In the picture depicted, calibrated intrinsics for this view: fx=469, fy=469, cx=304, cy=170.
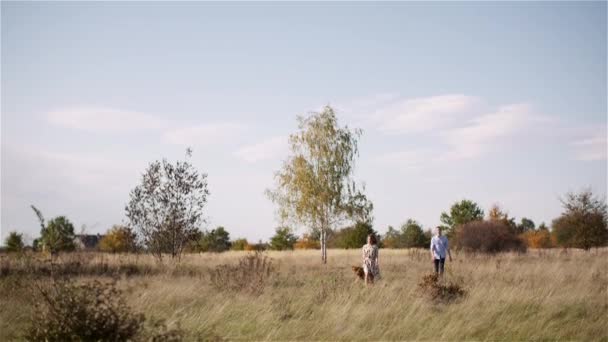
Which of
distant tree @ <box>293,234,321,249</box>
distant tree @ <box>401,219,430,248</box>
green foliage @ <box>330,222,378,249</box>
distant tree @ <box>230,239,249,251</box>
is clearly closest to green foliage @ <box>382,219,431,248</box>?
distant tree @ <box>401,219,430,248</box>

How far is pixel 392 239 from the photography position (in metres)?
66.9

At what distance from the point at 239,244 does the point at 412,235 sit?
117 feet

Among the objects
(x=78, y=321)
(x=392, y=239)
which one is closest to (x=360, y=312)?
(x=78, y=321)

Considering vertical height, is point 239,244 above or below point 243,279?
below

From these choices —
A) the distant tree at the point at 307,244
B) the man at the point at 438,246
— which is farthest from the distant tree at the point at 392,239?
the man at the point at 438,246

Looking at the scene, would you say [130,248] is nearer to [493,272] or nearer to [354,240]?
[493,272]

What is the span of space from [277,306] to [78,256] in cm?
1055

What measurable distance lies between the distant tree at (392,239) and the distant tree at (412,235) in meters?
1.04

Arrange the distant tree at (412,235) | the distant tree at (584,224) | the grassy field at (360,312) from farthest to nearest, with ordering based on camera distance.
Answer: the distant tree at (412,235) → the distant tree at (584,224) → the grassy field at (360,312)

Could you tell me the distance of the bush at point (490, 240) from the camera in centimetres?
2789

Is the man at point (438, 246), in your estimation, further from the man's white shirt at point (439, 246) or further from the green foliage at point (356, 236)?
the green foliage at point (356, 236)

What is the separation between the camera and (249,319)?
315 inches

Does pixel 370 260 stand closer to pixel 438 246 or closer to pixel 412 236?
pixel 438 246

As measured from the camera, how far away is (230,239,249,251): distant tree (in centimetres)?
8100
